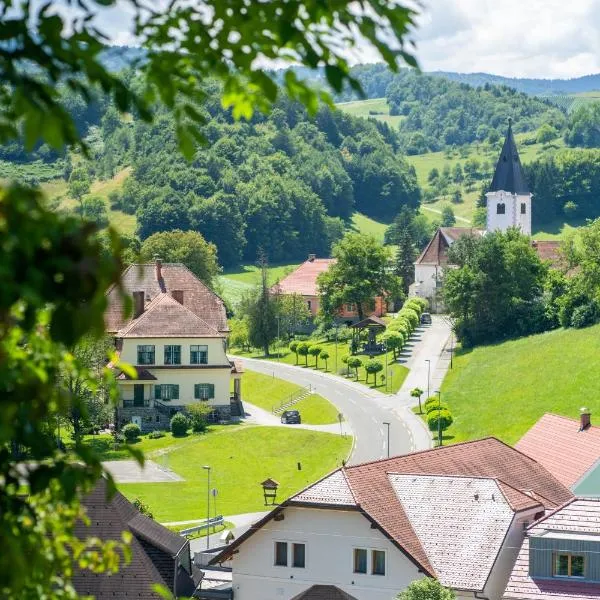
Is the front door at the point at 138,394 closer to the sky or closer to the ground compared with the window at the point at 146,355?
closer to the ground

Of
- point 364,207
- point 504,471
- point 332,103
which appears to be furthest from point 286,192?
point 332,103

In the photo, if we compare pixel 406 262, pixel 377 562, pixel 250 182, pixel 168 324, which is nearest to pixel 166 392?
pixel 168 324

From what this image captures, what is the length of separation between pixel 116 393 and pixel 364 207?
185897mm

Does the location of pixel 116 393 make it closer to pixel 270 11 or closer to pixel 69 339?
pixel 69 339

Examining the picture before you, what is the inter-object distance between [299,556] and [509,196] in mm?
96684

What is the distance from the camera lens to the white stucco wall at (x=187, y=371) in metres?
75.0

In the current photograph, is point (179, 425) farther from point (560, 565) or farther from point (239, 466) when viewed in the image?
point (560, 565)

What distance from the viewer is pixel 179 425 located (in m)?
70.5

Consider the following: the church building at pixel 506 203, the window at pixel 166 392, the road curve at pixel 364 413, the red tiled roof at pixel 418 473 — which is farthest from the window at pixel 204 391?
the church building at pixel 506 203

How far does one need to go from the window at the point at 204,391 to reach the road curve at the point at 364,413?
635 centimetres

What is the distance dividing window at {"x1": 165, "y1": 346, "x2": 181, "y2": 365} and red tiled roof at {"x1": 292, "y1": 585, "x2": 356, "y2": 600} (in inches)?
1649

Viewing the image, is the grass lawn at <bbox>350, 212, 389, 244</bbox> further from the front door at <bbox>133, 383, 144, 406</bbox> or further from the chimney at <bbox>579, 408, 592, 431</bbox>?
the chimney at <bbox>579, 408, 592, 431</bbox>

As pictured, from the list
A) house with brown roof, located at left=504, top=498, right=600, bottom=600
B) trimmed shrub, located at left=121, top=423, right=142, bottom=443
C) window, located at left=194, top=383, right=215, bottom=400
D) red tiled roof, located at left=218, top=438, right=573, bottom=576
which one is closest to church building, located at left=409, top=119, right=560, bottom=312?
window, located at left=194, top=383, right=215, bottom=400

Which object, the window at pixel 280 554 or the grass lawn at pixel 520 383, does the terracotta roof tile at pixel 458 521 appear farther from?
the grass lawn at pixel 520 383
